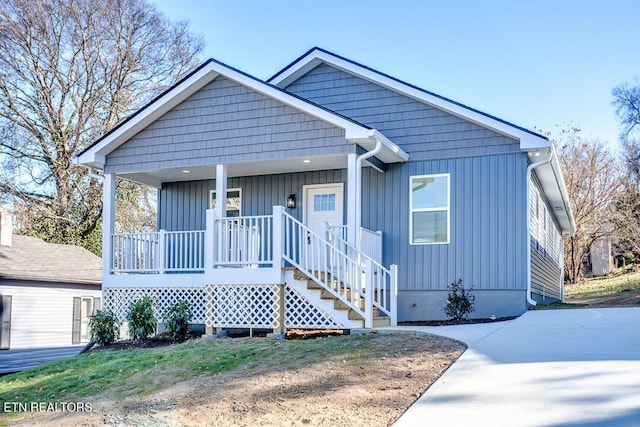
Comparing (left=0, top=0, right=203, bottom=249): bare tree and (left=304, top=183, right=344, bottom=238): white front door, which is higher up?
(left=0, top=0, right=203, bottom=249): bare tree

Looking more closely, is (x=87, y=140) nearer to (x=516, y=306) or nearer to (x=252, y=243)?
(x=252, y=243)

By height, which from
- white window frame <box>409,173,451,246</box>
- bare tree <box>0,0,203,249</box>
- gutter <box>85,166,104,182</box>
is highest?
bare tree <box>0,0,203,249</box>

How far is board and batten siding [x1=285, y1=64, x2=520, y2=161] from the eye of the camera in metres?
11.8

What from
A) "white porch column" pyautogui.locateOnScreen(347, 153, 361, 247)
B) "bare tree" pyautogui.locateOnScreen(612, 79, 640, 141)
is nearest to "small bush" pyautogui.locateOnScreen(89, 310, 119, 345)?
"white porch column" pyautogui.locateOnScreen(347, 153, 361, 247)

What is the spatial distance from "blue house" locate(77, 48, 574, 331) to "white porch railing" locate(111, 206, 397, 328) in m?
0.03

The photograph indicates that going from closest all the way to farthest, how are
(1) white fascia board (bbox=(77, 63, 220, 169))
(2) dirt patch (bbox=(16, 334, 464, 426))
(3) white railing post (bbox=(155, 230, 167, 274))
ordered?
(2) dirt patch (bbox=(16, 334, 464, 426)) → (1) white fascia board (bbox=(77, 63, 220, 169)) → (3) white railing post (bbox=(155, 230, 167, 274))

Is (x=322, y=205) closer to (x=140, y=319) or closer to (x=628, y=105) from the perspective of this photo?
(x=140, y=319)

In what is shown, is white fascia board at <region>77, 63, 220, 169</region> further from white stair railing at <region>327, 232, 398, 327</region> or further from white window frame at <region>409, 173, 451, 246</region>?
white window frame at <region>409, 173, 451, 246</region>

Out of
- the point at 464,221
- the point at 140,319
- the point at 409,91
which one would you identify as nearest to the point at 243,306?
the point at 140,319

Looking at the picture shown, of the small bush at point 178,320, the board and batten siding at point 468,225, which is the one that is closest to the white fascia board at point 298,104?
the board and batten siding at point 468,225

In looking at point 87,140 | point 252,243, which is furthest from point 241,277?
point 87,140

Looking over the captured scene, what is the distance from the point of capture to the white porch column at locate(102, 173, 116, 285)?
12.0 meters

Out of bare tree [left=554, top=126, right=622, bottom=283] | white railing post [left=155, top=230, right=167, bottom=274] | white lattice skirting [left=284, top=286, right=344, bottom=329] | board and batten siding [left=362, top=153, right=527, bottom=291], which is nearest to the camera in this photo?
white lattice skirting [left=284, top=286, right=344, bottom=329]

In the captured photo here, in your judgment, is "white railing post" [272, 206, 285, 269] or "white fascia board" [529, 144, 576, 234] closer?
"white railing post" [272, 206, 285, 269]
